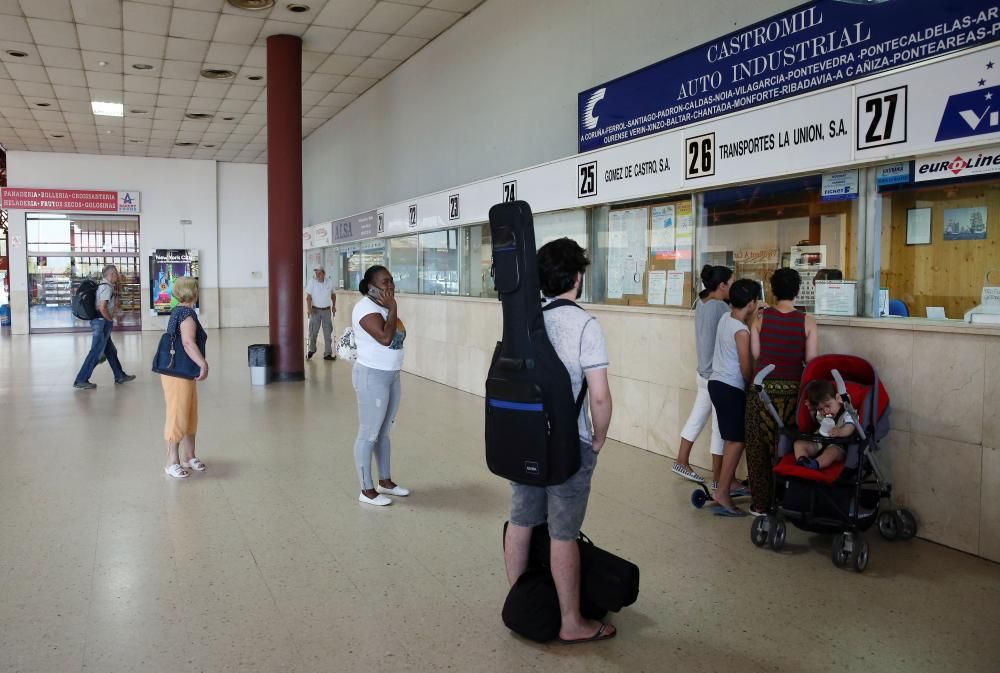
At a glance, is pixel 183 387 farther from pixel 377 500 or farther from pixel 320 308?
pixel 320 308

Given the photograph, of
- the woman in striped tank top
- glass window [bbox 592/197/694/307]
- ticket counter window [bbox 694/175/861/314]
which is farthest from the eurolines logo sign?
glass window [bbox 592/197/694/307]

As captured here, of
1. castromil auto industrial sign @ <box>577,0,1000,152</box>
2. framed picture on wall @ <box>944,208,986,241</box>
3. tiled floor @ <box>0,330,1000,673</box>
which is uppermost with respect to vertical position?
castromil auto industrial sign @ <box>577,0,1000,152</box>

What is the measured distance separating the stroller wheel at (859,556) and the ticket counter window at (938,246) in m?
1.34

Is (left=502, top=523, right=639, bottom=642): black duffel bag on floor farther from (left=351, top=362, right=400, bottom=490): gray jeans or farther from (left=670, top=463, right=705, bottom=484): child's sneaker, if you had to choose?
(left=670, top=463, right=705, bottom=484): child's sneaker

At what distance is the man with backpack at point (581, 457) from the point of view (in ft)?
9.02

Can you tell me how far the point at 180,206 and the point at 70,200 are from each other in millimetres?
2452

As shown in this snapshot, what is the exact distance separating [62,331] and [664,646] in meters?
20.2

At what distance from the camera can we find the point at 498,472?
2.79 metres

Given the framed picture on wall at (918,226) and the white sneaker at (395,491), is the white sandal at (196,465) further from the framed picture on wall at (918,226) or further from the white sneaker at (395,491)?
the framed picture on wall at (918,226)

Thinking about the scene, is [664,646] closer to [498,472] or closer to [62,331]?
[498,472]

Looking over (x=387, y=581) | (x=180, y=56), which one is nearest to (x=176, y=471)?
(x=387, y=581)

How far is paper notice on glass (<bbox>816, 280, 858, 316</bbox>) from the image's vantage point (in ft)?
14.8

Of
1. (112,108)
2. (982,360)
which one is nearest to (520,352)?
(982,360)

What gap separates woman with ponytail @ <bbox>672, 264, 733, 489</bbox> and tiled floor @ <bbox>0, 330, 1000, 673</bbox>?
287mm
